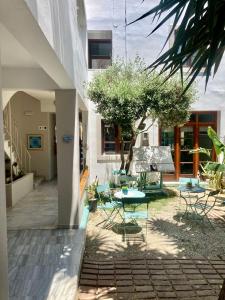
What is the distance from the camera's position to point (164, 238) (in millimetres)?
7227

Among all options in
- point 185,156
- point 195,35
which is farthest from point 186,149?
point 195,35

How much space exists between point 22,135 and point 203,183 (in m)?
8.21

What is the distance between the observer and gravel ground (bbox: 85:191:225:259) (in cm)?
650

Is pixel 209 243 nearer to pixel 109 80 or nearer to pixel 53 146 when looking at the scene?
pixel 109 80

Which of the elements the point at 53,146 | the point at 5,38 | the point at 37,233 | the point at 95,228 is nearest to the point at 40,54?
the point at 5,38

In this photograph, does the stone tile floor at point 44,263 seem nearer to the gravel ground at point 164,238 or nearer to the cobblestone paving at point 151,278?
the cobblestone paving at point 151,278

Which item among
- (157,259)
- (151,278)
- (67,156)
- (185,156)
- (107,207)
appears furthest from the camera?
(185,156)

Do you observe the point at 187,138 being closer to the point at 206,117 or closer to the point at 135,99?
the point at 206,117

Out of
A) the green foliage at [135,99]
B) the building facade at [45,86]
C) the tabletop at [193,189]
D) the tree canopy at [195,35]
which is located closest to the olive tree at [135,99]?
the green foliage at [135,99]

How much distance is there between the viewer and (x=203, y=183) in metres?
13.5

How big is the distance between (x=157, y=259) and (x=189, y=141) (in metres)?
8.58

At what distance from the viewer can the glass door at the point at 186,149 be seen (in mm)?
13805

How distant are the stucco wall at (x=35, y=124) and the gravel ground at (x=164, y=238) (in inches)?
212

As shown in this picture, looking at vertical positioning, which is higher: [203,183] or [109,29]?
[109,29]
